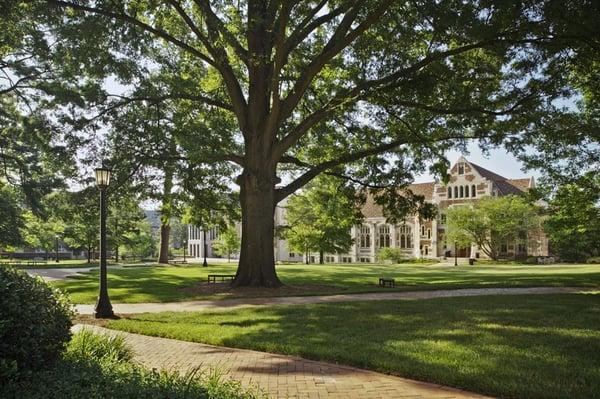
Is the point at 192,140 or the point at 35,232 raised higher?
the point at 192,140

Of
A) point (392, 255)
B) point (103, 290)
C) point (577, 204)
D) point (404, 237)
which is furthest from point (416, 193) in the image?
point (103, 290)

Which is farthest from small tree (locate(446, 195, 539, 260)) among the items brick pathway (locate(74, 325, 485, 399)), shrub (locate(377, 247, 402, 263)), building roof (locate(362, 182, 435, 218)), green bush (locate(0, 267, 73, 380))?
green bush (locate(0, 267, 73, 380))

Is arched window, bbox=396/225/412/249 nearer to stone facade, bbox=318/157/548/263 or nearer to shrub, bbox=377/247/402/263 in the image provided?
stone facade, bbox=318/157/548/263

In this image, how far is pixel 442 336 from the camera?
909 cm

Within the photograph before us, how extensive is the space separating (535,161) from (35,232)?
57689 mm

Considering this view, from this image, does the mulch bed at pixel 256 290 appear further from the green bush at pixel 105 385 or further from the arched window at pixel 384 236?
the arched window at pixel 384 236

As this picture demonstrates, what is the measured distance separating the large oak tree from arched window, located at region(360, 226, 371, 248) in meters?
53.3

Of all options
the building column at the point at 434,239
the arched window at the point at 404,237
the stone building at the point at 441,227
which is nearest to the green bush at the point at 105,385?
the stone building at the point at 441,227

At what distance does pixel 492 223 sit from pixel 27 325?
182 ft

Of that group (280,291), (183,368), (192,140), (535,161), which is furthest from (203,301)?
(535,161)

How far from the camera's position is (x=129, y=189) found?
25031 mm

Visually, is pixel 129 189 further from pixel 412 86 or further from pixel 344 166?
pixel 412 86

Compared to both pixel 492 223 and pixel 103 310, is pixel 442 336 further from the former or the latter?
pixel 492 223

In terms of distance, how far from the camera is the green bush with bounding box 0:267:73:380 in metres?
5.04
